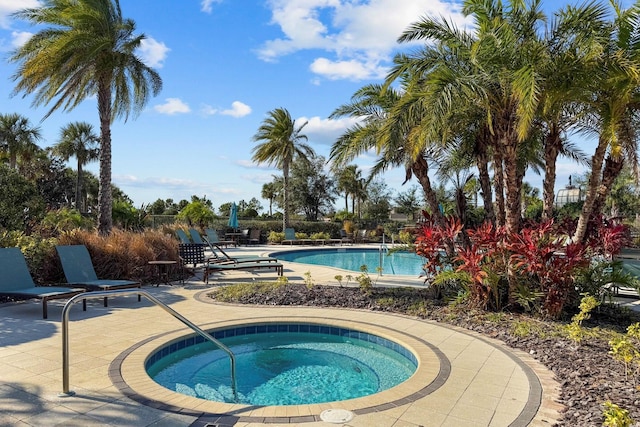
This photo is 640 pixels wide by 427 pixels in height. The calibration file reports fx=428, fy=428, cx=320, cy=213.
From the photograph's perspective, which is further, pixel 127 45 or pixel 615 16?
pixel 127 45

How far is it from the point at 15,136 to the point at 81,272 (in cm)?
2645

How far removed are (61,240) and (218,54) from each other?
5.81 metres

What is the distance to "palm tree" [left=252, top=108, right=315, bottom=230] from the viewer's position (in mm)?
27781

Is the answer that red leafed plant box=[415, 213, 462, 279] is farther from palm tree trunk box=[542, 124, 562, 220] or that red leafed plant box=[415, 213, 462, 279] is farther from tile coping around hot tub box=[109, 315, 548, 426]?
tile coping around hot tub box=[109, 315, 548, 426]

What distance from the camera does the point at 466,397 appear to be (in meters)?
3.95

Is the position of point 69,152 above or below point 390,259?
above

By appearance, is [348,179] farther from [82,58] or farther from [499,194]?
[499,194]

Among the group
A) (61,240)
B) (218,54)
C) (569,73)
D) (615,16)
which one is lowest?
(61,240)

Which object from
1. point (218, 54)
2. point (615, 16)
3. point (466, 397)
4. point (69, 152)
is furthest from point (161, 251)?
point (69, 152)

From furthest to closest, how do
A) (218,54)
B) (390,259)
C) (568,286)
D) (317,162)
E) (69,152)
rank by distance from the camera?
(317,162) < (69,152) < (390,259) < (218,54) < (568,286)

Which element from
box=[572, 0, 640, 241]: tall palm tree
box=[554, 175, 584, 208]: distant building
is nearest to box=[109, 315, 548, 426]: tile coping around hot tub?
box=[572, 0, 640, 241]: tall palm tree

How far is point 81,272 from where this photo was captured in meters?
8.47

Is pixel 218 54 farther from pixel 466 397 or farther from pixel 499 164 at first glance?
pixel 466 397

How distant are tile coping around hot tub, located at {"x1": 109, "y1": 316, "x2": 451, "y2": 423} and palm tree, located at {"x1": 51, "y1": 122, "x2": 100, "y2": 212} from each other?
102ft
